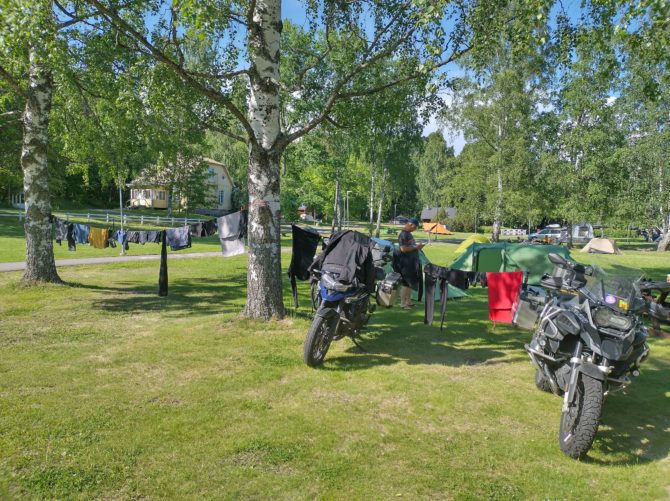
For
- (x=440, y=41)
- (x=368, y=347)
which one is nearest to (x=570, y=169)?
(x=440, y=41)

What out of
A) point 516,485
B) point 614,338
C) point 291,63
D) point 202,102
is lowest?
point 516,485

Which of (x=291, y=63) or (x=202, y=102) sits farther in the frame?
(x=291, y=63)

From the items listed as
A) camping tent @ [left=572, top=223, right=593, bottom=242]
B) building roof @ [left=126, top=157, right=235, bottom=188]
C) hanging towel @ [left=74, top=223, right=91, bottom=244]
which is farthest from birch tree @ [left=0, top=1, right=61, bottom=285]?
camping tent @ [left=572, top=223, right=593, bottom=242]

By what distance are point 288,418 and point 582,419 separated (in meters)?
2.45

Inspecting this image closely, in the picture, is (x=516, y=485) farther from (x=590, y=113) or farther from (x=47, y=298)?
(x=590, y=113)

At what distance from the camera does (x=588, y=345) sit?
3.93 metres

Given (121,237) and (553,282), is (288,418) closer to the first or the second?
(553,282)

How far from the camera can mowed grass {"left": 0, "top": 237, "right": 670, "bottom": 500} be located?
326 centimetres

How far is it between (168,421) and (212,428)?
41cm

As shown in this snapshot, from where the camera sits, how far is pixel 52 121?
11539 mm

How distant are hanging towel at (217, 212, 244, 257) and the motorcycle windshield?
6.37 m

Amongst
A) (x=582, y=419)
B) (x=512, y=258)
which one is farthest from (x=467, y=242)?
(x=582, y=419)

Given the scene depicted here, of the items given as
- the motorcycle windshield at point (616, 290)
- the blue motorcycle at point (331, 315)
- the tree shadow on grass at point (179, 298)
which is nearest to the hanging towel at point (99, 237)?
the tree shadow on grass at point (179, 298)

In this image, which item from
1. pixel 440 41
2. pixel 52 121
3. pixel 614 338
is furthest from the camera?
pixel 52 121
